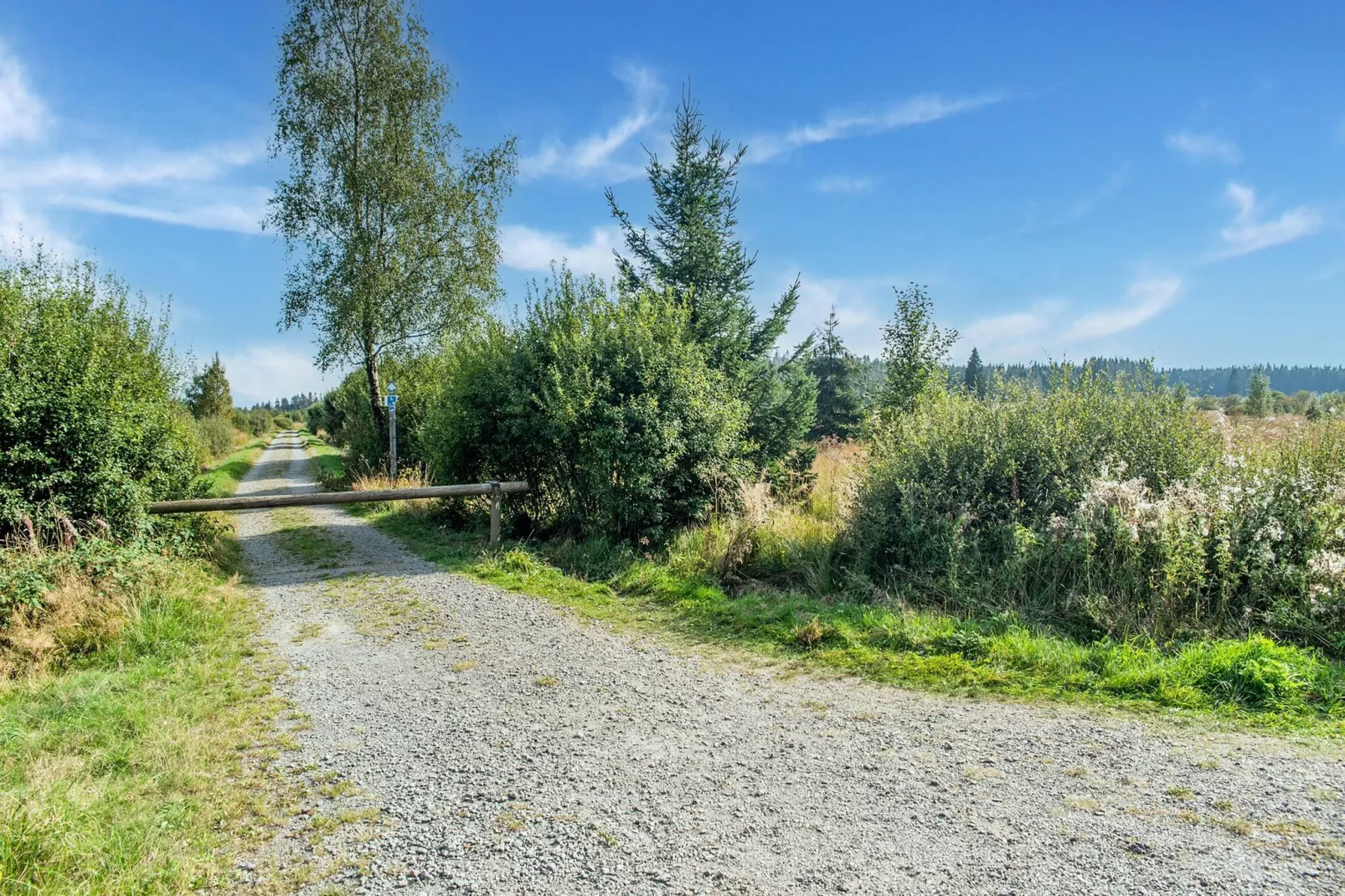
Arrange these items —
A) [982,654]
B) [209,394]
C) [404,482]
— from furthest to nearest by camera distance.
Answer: [209,394], [404,482], [982,654]

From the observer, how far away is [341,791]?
3.47 metres

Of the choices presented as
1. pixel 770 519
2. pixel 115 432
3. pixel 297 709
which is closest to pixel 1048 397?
pixel 770 519

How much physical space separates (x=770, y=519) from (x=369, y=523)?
8785 millimetres

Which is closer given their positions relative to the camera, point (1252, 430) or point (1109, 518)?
point (1109, 518)

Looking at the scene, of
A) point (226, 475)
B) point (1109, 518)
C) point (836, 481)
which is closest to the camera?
point (1109, 518)

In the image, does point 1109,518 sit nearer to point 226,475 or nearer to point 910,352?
point 910,352

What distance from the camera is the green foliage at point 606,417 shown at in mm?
9086

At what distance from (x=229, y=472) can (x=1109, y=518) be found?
1116 inches

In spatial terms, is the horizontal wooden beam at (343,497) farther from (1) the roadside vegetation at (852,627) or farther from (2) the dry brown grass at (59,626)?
(2) the dry brown grass at (59,626)

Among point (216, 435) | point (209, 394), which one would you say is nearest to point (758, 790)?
point (216, 435)

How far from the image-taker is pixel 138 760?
3697 millimetres

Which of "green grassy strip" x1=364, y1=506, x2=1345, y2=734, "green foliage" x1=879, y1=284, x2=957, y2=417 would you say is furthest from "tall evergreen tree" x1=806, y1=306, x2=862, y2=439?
"green grassy strip" x1=364, y1=506, x2=1345, y2=734

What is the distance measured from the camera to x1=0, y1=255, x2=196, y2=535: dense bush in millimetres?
6363

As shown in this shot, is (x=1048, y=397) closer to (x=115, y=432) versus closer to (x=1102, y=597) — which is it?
(x=1102, y=597)
